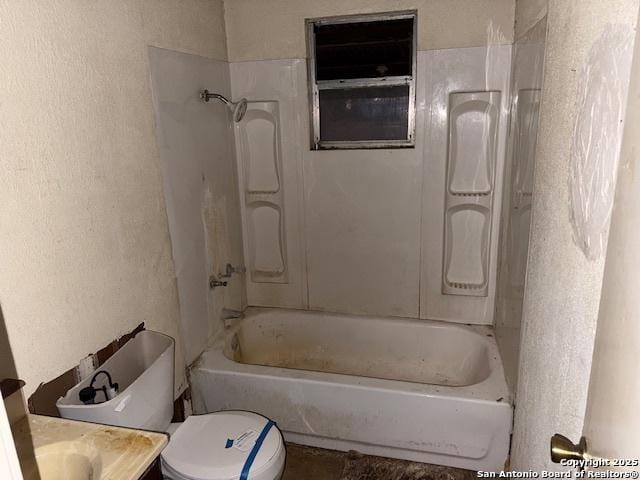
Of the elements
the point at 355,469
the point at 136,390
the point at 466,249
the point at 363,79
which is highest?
the point at 363,79

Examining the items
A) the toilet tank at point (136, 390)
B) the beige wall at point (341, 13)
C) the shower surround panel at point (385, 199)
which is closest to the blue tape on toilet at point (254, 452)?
the toilet tank at point (136, 390)

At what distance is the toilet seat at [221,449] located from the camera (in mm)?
1479

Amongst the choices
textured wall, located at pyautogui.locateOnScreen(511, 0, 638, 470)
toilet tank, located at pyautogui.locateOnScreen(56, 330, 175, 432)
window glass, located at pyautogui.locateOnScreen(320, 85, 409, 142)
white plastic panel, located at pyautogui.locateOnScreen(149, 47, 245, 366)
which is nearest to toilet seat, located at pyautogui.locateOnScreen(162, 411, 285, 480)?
toilet tank, located at pyautogui.locateOnScreen(56, 330, 175, 432)

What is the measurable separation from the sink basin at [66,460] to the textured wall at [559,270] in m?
1.09

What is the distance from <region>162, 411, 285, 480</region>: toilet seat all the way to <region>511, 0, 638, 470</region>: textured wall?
33.7 inches

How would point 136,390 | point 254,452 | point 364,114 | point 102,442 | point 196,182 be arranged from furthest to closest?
point 364,114 → point 196,182 → point 254,452 → point 136,390 → point 102,442

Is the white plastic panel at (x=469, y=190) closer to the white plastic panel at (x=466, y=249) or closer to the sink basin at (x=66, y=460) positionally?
the white plastic panel at (x=466, y=249)

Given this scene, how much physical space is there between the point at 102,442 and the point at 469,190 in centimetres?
200

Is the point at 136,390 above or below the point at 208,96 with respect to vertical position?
below

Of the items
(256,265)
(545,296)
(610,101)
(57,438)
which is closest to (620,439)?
(610,101)

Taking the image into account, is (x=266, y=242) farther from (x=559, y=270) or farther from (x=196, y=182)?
(x=559, y=270)

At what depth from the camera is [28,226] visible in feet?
4.08

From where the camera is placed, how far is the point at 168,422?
1.68m

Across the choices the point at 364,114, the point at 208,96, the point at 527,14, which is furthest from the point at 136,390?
the point at 527,14
